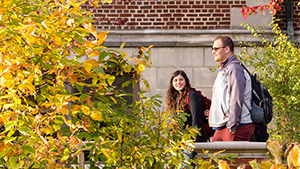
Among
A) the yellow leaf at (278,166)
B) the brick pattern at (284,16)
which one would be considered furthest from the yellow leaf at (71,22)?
the brick pattern at (284,16)

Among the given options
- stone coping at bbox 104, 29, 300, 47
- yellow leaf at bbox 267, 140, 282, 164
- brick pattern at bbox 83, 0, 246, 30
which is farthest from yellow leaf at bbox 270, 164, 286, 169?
brick pattern at bbox 83, 0, 246, 30

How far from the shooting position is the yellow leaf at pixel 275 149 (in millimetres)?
2199

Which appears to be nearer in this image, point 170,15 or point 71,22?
point 71,22

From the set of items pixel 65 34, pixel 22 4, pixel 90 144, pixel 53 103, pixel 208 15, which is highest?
pixel 208 15

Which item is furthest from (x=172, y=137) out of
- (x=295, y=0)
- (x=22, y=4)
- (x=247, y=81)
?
(x=295, y=0)

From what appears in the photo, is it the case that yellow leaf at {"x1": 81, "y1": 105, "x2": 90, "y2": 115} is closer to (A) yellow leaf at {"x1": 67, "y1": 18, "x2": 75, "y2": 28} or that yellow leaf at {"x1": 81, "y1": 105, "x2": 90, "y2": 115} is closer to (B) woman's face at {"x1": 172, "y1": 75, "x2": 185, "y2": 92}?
(A) yellow leaf at {"x1": 67, "y1": 18, "x2": 75, "y2": 28}

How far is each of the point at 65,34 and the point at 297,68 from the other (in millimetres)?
6080

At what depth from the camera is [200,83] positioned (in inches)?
389

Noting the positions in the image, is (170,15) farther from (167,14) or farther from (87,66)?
(87,66)

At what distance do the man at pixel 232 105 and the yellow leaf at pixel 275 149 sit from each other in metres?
3.20

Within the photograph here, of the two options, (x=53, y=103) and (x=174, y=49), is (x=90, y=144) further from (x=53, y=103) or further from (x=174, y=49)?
(x=174, y=49)

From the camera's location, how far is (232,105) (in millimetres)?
5469

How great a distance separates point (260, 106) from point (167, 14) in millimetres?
4814

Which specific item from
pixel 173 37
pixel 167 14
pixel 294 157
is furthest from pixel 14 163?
pixel 167 14
